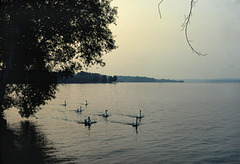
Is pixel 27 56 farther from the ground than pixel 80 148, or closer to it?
farther from the ground

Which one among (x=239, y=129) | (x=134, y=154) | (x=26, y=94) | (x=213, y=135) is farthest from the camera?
(x=239, y=129)

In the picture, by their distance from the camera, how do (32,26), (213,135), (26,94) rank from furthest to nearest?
(213,135), (26,94), (32,26)

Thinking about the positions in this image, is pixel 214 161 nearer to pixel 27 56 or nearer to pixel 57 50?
pixel 57 50

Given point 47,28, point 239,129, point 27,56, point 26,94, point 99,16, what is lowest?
point 239,129

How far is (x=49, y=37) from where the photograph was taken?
2067 cm

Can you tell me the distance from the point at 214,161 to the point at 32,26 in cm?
2068

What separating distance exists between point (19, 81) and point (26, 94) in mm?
4487

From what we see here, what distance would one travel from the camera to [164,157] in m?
25.8

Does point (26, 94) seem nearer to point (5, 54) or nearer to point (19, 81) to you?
point (19, 81)

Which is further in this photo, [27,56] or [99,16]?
[99,16]

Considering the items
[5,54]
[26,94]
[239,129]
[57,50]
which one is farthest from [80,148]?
[239,129]

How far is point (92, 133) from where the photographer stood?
3747 centimetres

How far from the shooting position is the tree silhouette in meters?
18.2

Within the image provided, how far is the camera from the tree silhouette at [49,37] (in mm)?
18250
